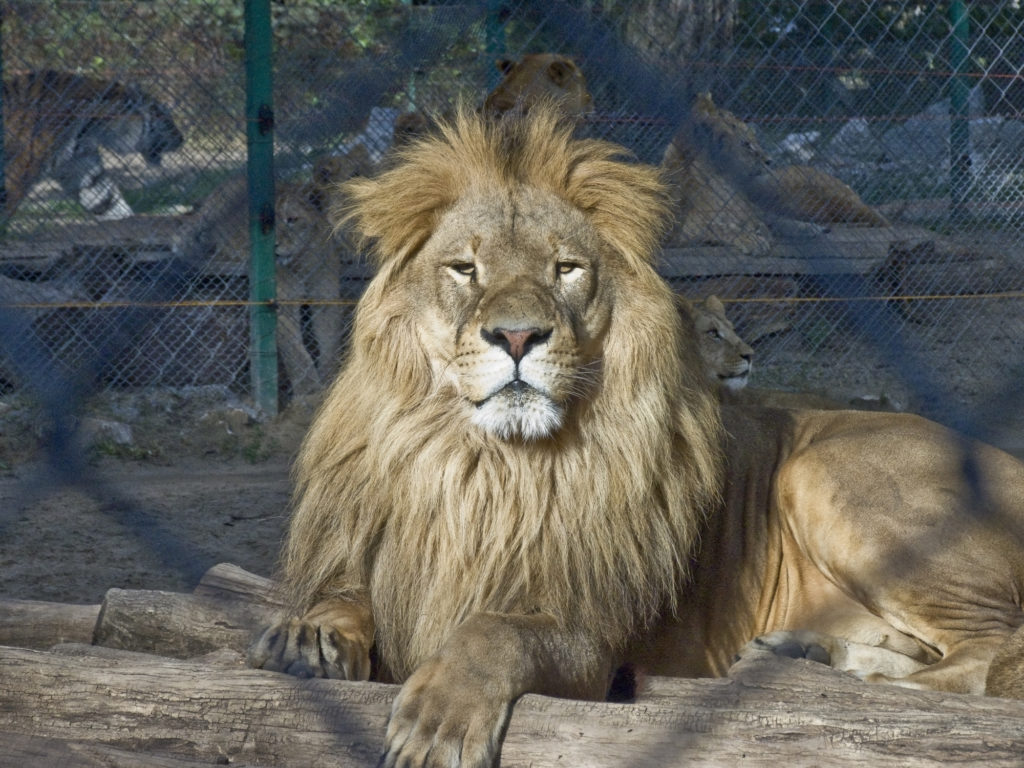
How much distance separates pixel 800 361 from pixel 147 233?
10.9ft

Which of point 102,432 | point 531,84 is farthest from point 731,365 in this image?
point 102,432

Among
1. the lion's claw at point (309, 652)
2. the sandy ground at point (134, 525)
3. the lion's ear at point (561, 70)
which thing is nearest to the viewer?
the lion's claw at point (309, 652)

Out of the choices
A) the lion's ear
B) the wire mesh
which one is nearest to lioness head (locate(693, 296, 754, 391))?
the wire mesh

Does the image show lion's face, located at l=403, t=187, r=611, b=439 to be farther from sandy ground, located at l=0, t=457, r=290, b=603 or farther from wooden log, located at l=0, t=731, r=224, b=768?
sandy ground, located at l=0, t=457, r=290, b=603

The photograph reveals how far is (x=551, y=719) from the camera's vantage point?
2084mm

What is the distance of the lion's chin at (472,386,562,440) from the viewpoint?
246 cm

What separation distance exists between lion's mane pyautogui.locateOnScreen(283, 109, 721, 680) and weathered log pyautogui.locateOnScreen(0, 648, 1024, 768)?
0.37 meters

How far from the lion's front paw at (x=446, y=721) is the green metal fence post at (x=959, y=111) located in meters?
5.19

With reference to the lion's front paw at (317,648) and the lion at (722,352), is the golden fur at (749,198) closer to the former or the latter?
the lion at (722,352)

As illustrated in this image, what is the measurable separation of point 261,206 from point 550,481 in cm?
343

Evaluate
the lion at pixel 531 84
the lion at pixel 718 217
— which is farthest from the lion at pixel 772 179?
the lion at pixel 531 84

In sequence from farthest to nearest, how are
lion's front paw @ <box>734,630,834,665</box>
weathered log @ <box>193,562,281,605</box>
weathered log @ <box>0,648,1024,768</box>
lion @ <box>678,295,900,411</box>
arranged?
lion @ <box>678,295,900,411</box> < weathered log @ <box>193,562,281,605</box> < lion's front paw @ <box>734,630,834,665</box> < weathered log @ <box>0,648,1024,768</box>

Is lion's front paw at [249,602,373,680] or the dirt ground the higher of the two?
lion's front paw at [249,602,373,680]

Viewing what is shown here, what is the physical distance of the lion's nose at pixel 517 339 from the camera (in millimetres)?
2430
